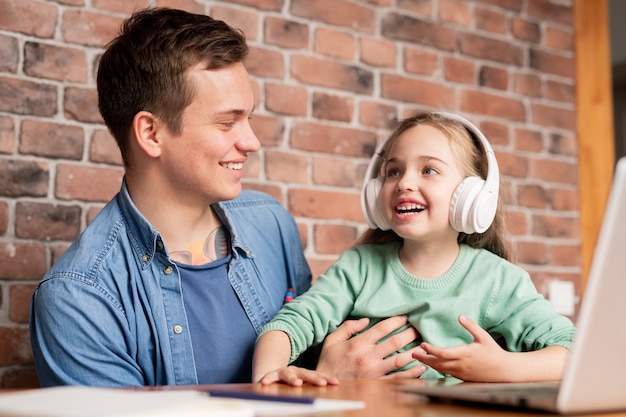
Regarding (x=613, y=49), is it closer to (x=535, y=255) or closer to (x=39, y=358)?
(x=535, y=255)

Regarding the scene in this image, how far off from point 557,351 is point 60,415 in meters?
0.87

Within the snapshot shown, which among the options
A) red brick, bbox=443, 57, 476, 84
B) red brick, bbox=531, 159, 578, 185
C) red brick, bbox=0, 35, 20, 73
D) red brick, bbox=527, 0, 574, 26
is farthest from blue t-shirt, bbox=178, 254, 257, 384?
red brick, bbox=527, 0, 574, 26

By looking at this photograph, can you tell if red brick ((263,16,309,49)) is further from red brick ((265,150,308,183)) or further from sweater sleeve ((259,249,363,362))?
sweater sleeve ((259,249,363,362))

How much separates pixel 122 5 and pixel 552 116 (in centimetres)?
171

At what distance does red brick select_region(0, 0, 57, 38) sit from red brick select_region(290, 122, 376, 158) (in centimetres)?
77

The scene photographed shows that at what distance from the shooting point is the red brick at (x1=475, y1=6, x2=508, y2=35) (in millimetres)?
2850

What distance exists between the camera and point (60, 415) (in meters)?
0.65

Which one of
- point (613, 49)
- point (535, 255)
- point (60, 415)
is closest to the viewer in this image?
point (60, 415)

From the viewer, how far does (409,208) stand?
5.14 feet

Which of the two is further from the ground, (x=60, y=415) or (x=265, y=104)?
(x=265, y=104)

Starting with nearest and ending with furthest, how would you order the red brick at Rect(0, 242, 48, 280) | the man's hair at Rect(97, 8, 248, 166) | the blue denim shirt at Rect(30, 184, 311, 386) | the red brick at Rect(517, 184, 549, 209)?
1. the blue denim shirt at Rect(30, 184, 311, 386)
2. the man's hair at Rect(97, 8, 248, 166)
3. the red brick at Rect(0, 242, 48, 280)
4. the red brick at Rect(517, 184, 549, 209)

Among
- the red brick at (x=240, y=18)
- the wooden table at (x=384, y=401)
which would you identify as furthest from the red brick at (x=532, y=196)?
the wooden table at (x=384, y=401)

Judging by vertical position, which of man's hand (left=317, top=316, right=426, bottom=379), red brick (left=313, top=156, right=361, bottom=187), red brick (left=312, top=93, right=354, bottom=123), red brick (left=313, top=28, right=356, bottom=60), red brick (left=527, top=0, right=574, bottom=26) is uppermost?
red brick (left=527, top=0, right=574, bottom=26)

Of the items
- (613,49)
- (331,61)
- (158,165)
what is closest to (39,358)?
(158,165)
